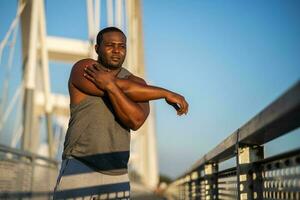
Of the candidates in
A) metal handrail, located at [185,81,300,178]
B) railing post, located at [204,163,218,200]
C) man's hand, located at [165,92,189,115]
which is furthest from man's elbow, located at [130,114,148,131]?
railing post, located at [204,163,218,200]

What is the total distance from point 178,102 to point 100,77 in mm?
388

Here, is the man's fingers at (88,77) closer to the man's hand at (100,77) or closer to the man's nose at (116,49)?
the man's hand at (100,77)

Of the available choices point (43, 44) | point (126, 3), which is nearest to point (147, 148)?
point (126, 3)

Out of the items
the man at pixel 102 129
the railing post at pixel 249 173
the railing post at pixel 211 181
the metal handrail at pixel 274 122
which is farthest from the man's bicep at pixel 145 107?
the railing post at pixel 211 181

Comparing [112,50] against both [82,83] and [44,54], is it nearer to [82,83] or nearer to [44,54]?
[82,83]

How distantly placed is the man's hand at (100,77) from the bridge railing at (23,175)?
2897mm

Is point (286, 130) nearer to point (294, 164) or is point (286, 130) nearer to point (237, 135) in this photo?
point (294, 164)

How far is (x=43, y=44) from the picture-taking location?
13.6m

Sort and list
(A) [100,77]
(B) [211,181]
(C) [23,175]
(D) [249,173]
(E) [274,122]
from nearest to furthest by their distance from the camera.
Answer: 1. (E) [274,122]
2. (A) [100,77]
3. (D) [249,173]
4. (B) [211,181]
5. (C) [23,175]

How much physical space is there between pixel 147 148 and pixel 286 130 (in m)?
43.3

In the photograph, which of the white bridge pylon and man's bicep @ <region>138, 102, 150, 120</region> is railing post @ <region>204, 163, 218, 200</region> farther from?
the white bridge pylon

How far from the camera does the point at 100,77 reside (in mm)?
2266

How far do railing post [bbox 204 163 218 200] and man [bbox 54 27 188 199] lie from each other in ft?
7.41

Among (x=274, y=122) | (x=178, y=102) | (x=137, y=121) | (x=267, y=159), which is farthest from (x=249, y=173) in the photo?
(x=274, y=122)
